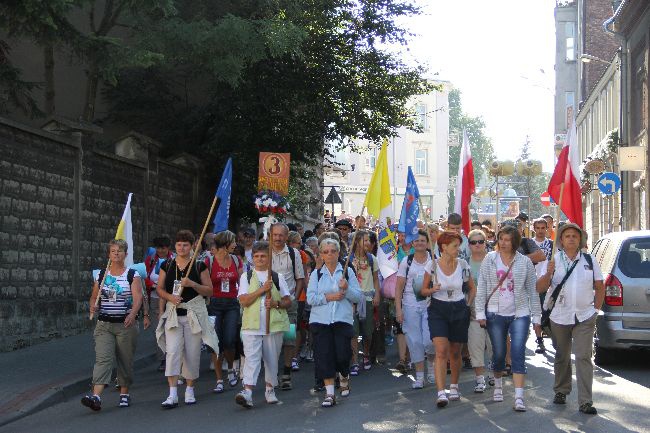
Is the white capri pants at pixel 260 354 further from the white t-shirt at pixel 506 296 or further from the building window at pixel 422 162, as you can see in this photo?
the building window at pixel 422 162

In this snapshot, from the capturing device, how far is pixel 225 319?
39.5 ft

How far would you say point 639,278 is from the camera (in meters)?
12.4

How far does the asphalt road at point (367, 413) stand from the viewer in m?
9.01

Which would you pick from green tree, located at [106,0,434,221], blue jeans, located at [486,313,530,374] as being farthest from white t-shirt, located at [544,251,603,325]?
green tree, located at [106,0,434,221]

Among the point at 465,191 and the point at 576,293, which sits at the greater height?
the point at 465,191

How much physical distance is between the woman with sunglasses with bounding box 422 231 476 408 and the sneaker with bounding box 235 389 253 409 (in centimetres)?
182

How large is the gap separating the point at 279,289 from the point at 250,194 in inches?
528

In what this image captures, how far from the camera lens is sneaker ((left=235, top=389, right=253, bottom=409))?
10.0 meters

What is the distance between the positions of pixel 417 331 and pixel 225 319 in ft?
7.19

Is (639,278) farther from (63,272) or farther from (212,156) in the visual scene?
(212,156)

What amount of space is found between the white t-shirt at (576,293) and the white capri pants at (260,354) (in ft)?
9.08

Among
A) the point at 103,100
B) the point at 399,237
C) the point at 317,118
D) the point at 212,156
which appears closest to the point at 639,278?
the point at 399,237

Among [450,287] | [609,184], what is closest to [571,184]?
[450,287]

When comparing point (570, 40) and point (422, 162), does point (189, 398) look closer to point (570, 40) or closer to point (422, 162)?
point (570, 40)
